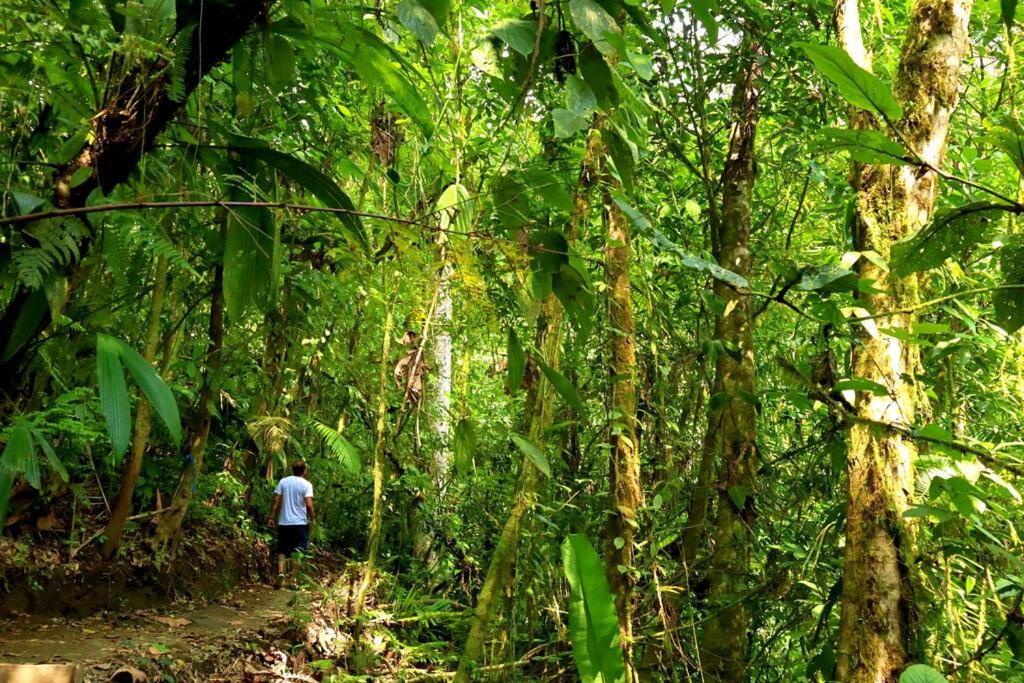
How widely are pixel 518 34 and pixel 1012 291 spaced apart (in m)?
0.84

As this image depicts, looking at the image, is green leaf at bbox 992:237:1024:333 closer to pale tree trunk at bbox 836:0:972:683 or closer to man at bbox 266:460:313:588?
pale tree trunk at bbox 836:0:972:683

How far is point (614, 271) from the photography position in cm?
253

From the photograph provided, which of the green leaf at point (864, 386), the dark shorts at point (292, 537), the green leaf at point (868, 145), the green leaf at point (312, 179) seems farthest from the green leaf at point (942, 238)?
the dark shorts at point (292, 537)

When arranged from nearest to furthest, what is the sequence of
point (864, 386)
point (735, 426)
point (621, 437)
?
point (864, 386)
point (621, 437)
point (735, 426)

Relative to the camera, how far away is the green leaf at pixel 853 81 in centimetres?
96

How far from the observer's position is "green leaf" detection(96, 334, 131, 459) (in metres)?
0.94

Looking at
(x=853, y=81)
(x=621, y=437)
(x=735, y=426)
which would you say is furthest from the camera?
(x=735, y=426)

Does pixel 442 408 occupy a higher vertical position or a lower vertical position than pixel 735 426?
higher

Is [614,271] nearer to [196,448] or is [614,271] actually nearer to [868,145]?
[868,145]

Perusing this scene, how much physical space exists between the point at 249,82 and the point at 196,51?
355 millimetres

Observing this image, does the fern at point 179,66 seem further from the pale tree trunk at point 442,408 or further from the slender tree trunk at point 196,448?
the slender tree trunk at point 196,448

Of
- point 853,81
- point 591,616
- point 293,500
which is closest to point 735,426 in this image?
point 591,616

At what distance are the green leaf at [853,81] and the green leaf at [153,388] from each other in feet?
2.89

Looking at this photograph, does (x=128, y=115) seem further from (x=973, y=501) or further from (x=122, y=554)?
(x=122, y=554)
